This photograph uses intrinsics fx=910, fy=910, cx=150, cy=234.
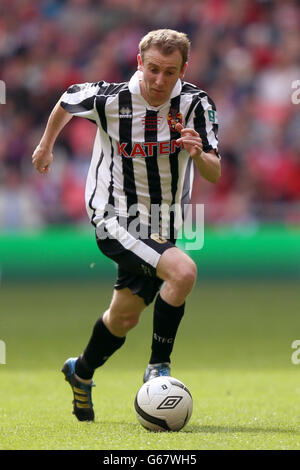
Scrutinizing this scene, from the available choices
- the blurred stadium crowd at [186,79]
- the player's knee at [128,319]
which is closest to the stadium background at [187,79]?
the blurred stadium crowd at [186,79]

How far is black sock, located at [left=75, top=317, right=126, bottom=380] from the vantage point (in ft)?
16.0

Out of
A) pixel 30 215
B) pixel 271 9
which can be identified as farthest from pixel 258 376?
pixel 271 9

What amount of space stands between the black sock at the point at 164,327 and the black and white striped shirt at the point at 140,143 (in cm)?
54

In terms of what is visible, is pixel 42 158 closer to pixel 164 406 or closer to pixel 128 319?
pixel 128 319

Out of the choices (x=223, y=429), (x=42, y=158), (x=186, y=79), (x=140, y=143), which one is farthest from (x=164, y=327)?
(x=186, y=79)

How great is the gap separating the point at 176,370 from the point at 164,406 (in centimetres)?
265

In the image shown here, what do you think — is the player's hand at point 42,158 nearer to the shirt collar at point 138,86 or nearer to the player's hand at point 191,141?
the shirt collar at point 138,86

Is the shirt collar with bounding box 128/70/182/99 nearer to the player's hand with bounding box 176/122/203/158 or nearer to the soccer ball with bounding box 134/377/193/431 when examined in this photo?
the player's hand with bounding box 176/122/203/158

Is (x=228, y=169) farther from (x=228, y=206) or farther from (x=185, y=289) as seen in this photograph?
(x=185, y=289)

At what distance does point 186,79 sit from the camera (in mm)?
12578

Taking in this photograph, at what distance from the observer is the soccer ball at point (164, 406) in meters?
4.23

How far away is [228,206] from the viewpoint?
11.2 meters

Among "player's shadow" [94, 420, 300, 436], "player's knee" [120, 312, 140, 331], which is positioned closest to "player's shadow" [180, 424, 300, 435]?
"player's shadow" [94, 420, 300, 436]

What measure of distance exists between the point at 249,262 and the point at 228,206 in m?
1.01
